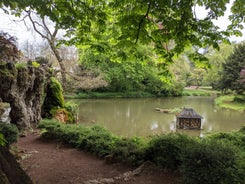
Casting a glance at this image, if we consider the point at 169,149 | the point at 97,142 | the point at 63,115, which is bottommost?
the point at 63,115

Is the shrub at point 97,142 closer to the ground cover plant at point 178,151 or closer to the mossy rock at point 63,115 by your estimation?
the ground cover plant at point 178,151

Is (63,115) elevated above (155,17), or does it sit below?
below

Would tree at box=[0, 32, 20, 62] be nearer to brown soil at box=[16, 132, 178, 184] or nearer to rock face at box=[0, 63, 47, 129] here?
rock face at box=[0, 63, 47, 129]

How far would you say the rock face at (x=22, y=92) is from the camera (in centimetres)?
611

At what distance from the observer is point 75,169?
3980mm

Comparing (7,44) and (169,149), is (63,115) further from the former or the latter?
(169,149)

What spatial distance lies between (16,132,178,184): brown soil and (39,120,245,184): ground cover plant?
0.20 meters

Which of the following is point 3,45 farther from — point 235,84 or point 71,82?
point 235,84

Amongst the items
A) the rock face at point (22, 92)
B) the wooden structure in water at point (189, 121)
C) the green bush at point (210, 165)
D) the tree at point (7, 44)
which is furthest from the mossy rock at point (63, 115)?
the green bush at point (210, 165)

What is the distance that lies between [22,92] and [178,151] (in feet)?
18.6

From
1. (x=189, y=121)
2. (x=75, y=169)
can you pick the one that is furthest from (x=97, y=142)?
(x=189, y=121)

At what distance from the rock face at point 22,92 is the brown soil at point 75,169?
Result: 1.48 meters

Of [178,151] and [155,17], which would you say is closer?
[155,17]

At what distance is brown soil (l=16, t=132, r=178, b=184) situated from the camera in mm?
3277
